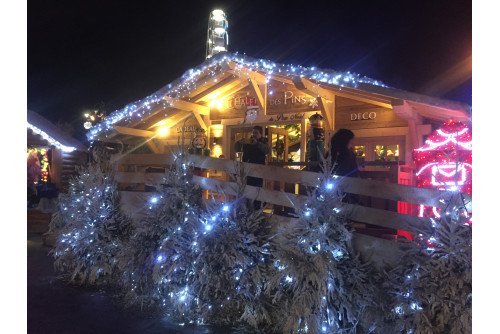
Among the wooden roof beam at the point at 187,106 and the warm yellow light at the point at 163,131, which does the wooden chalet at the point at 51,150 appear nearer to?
the warm yellow light at the point at 163,131

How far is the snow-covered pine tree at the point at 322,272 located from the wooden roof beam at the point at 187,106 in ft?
18.1

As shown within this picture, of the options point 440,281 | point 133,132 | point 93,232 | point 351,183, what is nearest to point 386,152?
point 351,183

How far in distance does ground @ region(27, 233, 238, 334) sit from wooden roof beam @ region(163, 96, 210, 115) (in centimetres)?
476

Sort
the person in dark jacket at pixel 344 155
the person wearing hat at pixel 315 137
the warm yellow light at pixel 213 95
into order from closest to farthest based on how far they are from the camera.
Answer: the person in dark jacket at pixel 344 155 → the person wearing hat at pixel 315 137 → the warm yellow light at pixel 213 95

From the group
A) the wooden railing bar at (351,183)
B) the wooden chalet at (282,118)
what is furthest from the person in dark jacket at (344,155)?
the wooden railing bar at (351,183)

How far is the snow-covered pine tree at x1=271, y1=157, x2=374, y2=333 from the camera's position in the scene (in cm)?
435

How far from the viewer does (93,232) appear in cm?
693

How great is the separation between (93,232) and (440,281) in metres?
5.91

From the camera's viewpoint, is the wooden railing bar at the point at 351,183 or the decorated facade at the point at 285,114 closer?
the wooden railing bar at the point at 351,183

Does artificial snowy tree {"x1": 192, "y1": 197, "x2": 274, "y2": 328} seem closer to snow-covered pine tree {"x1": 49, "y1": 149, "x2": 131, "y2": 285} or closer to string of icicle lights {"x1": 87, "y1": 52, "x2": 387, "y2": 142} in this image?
snow-covered pine tree {"x1": 49, "y1": 149, "x2": 131, "y2": 285}

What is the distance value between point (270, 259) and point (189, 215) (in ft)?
4.85

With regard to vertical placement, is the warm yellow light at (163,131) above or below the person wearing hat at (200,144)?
above

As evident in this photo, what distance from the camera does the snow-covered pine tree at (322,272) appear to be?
4352 mm

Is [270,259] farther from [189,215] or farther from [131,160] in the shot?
[131,160]
